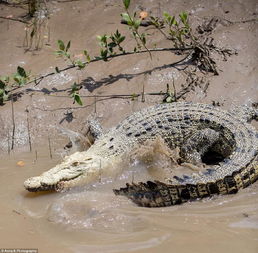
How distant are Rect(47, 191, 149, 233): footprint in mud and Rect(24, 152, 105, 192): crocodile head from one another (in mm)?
395

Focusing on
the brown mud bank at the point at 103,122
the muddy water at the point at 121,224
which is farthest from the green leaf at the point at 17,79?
the muddy water at the point at 121,224

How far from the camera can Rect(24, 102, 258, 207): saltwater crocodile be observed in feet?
13.4

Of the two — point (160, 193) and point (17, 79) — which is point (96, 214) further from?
point (17, 79)

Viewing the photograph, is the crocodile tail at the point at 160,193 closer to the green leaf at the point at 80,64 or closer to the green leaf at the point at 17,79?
the green leaf at the point at 80,64

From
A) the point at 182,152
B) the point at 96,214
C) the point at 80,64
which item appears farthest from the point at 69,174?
the point at 80,64

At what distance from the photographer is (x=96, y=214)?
3928 millimetres

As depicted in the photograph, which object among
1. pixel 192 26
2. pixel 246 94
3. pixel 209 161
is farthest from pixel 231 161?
pixel 192 26

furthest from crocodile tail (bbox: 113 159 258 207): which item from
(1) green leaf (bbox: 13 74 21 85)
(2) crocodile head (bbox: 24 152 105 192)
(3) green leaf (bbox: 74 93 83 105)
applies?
(1) green leaf (bbox: 13 74 21 85)

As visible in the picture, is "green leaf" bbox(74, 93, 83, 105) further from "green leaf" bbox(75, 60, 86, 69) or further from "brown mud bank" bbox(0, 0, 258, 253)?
"green leaf" bbox(75, 60, 86, 69)

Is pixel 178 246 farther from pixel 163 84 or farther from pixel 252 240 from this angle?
pixel 163 84

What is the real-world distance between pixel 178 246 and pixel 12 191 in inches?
83.4

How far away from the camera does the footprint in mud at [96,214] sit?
3.74 meters

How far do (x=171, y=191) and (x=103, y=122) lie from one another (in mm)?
2488

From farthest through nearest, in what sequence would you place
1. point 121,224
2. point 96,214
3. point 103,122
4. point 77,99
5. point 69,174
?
1. point 103,122
2. point 77,99
3. point 69,174
4. point 96,214
5. point 121,224
